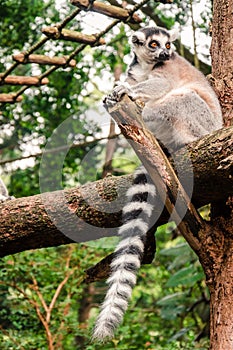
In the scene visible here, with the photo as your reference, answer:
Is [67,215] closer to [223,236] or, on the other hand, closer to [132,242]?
[132,242]

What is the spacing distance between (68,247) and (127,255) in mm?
2875

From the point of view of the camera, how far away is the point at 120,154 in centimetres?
852

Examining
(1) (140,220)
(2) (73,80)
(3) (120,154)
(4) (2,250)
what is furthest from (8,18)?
(1) (140,220)

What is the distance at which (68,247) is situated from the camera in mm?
5695

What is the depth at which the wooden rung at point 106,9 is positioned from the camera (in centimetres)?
379

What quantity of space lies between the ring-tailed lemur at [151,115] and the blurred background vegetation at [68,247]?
2.59 ft

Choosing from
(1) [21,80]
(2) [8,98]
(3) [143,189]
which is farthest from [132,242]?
(2) [8,98]

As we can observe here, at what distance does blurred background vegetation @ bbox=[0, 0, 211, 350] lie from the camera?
5.11 m

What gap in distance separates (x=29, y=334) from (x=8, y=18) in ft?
11.0

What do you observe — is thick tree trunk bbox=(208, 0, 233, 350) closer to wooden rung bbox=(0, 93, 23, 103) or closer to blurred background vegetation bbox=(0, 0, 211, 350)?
blurred background vegetation bbox=(0, 0, 211, 350)

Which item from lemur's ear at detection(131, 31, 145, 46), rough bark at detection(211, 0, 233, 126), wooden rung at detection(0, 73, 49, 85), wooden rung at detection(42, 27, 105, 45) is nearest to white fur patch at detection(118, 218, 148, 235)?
rough bark at detection(211, 0, 233, 126)

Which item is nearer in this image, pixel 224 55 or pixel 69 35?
pixel 224 55

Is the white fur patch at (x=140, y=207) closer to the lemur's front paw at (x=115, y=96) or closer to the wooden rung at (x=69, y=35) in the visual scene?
the lemur's front paw at (x=115, y=96)

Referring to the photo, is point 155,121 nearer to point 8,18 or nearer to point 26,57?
point 26,57
